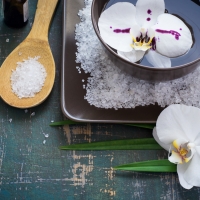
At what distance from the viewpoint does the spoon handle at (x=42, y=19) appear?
867 millimetres

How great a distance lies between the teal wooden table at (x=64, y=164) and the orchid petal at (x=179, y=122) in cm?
4

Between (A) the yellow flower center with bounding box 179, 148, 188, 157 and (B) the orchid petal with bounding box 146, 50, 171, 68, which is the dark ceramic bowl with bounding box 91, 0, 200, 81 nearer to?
(B) the orchid petal with bounding box 146, 50, 171, 68

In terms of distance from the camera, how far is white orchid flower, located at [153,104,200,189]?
2.54 ft

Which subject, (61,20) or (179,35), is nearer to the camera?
(179,35)

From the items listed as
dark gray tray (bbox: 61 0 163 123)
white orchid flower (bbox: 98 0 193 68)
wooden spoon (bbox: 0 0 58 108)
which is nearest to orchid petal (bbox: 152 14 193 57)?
white orchid flower (bbox: 98 0 193 68)

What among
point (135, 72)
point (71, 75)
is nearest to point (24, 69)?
point (71, 75)

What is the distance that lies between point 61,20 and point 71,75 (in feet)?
0.42

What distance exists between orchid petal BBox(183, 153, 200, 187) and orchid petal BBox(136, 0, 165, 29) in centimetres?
25

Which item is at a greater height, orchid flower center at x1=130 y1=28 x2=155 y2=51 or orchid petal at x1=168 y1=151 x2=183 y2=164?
orchid flower center at x1=130 y1=28 x2=155 y2=51

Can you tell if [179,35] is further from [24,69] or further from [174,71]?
[24,69]

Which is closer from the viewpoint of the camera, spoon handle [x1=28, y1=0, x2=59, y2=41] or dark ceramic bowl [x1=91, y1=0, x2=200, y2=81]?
dark ceramic bowl [x1=91, y1=0, x2=200, y2=81]

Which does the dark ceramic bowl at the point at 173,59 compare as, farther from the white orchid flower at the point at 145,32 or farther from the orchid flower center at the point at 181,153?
the orchid flower center at the point at 181,153

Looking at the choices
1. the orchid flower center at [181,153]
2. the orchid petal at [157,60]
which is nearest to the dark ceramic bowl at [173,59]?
the orchid petal at [157,60]

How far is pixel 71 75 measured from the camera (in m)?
0.82
